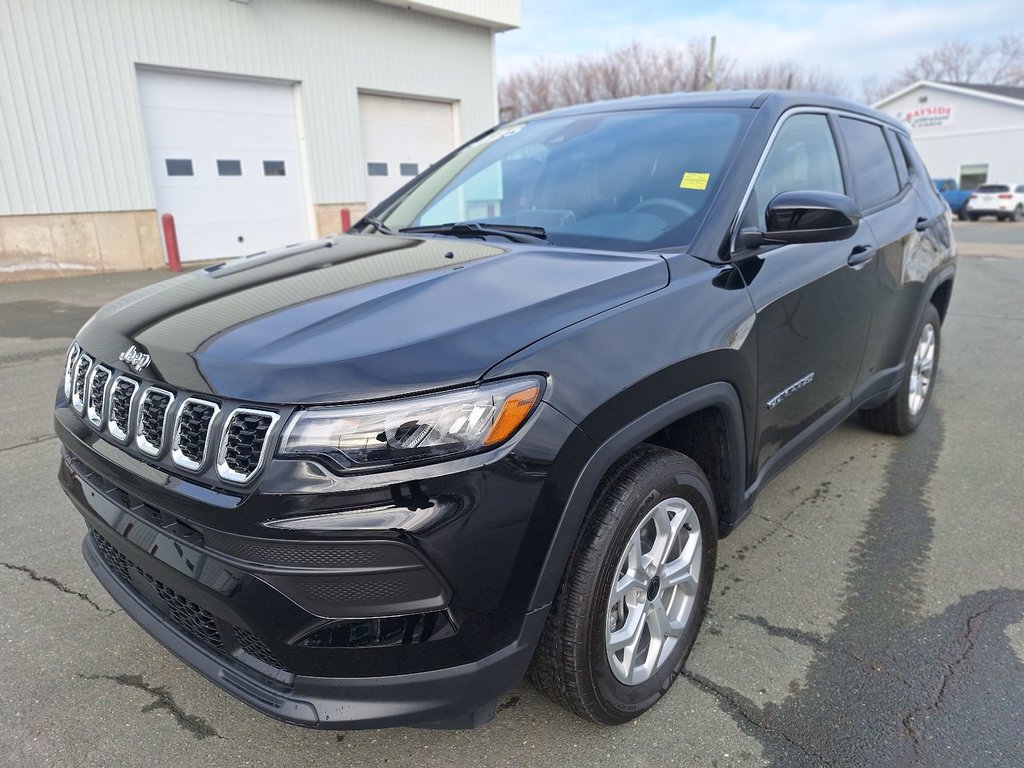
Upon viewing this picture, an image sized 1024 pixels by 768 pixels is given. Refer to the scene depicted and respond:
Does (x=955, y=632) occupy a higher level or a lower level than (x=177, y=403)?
lower

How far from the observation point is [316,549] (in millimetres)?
1521

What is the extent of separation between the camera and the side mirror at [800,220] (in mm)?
2396

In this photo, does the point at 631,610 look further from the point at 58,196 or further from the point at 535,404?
the point at 58,196

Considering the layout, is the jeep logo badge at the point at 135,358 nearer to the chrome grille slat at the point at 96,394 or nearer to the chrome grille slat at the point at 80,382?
the chrome grille slat at the point at 96,394

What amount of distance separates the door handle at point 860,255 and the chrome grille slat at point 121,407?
272 centimetres

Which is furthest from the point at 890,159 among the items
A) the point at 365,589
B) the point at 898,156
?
the point at 365,589

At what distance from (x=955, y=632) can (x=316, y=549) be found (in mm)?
2228

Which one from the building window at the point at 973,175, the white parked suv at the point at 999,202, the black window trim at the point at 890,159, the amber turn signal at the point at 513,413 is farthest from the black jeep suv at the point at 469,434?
the building window at the point at 973,175

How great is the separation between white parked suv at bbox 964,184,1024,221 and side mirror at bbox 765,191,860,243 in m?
32.6

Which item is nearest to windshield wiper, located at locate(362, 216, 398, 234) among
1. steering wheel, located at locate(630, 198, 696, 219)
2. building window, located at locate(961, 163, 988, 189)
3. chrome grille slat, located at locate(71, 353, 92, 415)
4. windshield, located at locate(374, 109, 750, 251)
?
windshield, located at locate(374, 109, 750, 251)

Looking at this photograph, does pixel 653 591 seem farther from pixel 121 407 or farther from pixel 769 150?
pixel 769 150

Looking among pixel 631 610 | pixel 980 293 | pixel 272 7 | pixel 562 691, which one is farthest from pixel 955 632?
pixel 272 7

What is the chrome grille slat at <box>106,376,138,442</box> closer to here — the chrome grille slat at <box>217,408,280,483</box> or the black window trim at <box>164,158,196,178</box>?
the chrome grille slat at <box>217,408,280,483</box>

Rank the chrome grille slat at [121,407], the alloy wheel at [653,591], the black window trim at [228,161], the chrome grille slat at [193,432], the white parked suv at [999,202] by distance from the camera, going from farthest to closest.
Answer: the white parked suv at [999,202], the black window trim at [228,161], the alloy wheel at [653,591], the chrome grille slat at [121,407], the chrome grille slat at [193,432]
